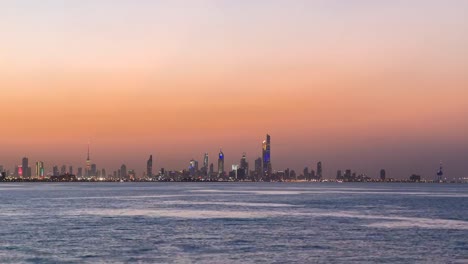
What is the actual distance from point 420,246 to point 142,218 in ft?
151

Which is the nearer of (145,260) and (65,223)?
(145,260)

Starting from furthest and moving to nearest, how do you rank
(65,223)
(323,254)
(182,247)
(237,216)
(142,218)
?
(237,216) → (142,218) → (65,223) → (182,247) → (323,254)

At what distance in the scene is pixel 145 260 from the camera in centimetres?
5153

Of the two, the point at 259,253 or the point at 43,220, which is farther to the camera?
the point at 43,220

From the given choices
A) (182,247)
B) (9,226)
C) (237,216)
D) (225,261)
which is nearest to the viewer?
(225,261)

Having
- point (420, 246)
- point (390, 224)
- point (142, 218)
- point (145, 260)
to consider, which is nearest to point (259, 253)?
point (145, 260)

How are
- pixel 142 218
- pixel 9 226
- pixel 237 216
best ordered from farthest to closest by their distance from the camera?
pixel 237 216
pixel 142 218
pixel 9 226

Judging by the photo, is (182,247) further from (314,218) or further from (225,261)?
(314,218)

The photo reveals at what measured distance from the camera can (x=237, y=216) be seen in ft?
334

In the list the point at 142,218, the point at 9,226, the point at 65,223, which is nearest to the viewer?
the point at 9,226

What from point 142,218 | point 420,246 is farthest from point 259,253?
point 142,218

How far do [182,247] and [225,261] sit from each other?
944cm

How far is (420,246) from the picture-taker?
Answer: 6184 cm

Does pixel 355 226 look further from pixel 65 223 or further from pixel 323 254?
pixel 65 223
